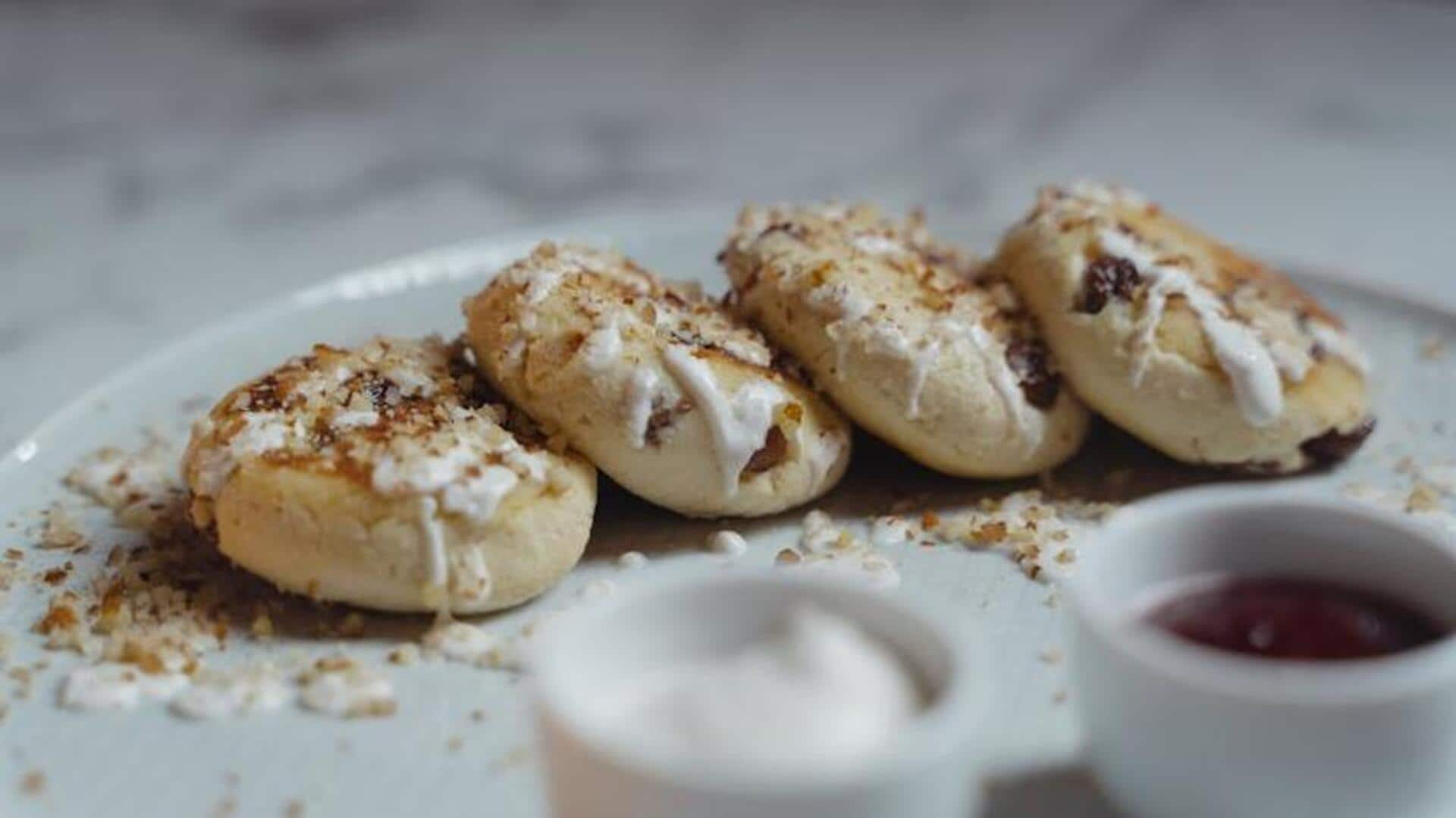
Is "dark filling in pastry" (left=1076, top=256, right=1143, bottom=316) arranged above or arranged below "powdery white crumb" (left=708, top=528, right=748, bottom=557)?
above

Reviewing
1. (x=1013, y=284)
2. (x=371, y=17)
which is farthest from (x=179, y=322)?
(x=371, y=17)

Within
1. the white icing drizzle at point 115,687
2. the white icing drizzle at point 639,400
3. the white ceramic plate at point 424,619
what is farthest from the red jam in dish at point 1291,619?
the white icing drizzle at point 115,687

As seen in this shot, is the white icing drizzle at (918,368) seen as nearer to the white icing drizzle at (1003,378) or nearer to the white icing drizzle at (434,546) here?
the white icing drizzle at (1003,378)

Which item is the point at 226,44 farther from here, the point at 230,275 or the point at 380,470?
the point at 380,470

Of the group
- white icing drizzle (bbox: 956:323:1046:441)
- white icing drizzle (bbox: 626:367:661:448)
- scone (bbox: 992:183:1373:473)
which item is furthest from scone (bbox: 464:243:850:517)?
scone (bbox: 992:183:1373:473)

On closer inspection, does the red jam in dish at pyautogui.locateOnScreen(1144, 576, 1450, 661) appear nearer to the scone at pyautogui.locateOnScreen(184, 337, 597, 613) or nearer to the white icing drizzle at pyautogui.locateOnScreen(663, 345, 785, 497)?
the white icing drizzle at pyautogui.locateOnScreen(663, 345, 785, 497)

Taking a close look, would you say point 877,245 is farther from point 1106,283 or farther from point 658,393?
point 658,393
